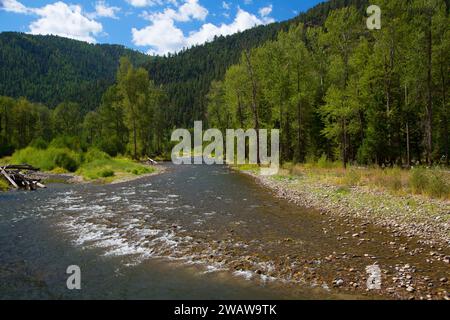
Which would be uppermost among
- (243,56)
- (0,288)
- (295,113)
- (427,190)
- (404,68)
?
(243,56)

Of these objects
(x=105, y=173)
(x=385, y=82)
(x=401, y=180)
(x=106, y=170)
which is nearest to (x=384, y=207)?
(x=401, y=180)

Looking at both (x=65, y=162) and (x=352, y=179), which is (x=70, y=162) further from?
(x=352, y=179)

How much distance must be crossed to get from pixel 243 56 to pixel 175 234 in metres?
34.8

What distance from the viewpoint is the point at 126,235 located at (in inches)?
508

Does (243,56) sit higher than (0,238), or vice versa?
(243,56)

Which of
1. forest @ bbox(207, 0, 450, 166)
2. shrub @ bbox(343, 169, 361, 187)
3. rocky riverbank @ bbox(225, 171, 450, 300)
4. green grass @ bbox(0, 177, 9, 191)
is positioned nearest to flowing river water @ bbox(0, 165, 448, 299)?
rocky riverbank @ bbox(225, 171, 450, 300)

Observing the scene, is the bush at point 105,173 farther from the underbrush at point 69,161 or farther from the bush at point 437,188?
the bush at point 437,188

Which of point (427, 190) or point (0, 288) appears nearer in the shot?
point (0, 288)

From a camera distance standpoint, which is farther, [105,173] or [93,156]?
[93,156]

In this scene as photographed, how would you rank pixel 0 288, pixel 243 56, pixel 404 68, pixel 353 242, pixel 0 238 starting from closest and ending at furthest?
1. pixel 0 288
2. pixel 353 242
3. pixel 0 238
4. pixel 404 68
5. pixel 243 56

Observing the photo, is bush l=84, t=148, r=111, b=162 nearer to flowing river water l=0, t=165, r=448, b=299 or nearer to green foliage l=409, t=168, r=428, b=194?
flowing river water l=0, t=165, r=448, b=299

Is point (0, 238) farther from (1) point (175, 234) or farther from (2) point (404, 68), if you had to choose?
(2) point (404, 68)

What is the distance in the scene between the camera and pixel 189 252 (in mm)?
11055

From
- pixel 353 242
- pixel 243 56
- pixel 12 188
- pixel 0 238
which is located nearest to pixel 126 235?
pixel 0 238
